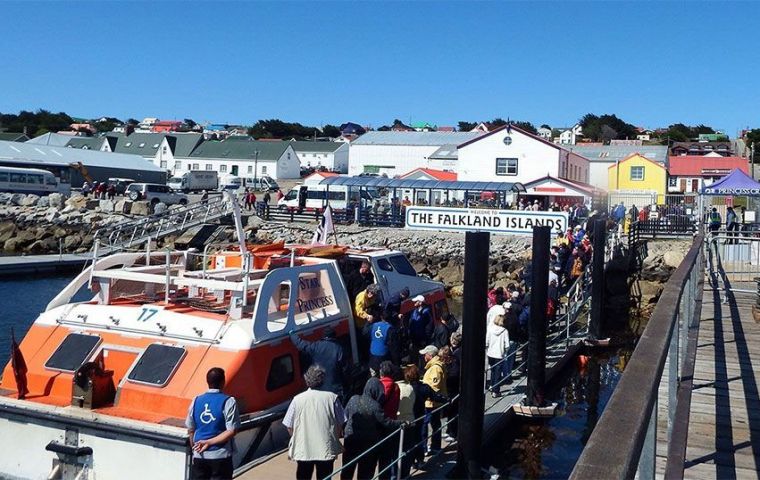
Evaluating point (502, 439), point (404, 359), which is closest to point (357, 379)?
point (404, 359)

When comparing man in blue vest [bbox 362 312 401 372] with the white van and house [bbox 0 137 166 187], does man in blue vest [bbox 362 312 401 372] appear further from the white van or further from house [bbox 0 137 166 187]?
house [bbox 0 137 166 187]

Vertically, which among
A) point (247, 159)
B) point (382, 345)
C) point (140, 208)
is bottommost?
point (382, 345)

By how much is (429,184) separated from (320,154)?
64339 millimetres

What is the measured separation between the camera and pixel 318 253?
13969mm

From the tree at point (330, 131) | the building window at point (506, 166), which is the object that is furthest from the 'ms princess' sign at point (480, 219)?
the tree at point (330, 131)

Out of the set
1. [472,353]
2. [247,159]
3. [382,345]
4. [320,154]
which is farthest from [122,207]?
[320,154]

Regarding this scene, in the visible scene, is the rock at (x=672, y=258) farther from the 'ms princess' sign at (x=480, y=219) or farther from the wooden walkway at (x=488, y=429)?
the wooden walkway at (x=488, y=429)

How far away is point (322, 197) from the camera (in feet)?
163

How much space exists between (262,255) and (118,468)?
19.1 ft

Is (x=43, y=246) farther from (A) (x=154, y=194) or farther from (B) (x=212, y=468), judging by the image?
(B) (x=212, y=468)

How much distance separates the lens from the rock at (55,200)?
53406 millimetres

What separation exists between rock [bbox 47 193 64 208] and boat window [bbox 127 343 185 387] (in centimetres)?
4751

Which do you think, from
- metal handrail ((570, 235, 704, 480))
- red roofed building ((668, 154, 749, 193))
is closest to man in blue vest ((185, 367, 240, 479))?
metal handrail ((570, 235, 704, 480))

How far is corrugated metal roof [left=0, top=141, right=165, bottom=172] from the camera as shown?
6506 cm
